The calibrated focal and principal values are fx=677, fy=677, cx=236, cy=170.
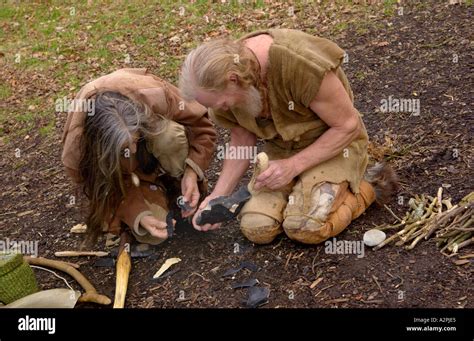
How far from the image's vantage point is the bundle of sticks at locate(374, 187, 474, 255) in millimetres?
2934

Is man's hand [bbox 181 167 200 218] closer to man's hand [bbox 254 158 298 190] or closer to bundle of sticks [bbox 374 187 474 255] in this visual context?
man's hand [bbox 254 158 298 190]

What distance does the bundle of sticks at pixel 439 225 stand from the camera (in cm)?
293

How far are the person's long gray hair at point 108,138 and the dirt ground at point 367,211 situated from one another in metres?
0.43

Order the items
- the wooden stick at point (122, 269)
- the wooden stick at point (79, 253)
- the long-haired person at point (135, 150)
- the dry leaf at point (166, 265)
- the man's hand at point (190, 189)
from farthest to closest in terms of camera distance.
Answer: the wooden stick at point (79, 253)
the man's hand at point (190, 189)
the dry leaf at point (166, 265)
the wooden stick at point (122, 269)
the long-haired person at point (135, 150)

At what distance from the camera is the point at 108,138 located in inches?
115

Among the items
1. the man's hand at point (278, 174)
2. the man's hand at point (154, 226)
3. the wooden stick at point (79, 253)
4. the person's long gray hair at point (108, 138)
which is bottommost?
the wooden stick at point (79, 253)

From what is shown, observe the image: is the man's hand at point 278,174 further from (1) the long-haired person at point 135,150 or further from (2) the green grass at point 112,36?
(2) the green grass at point 112,36

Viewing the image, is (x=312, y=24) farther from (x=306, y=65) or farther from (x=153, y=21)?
(x=306, y=65)

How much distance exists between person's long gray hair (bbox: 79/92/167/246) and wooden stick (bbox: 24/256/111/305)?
310 mm

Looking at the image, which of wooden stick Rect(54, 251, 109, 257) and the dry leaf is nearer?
the dry leaf

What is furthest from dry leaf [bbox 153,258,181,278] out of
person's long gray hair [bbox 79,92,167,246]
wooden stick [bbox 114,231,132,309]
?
person's long gray hair [bbox 79,92,167,246]

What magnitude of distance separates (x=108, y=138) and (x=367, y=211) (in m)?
1.35

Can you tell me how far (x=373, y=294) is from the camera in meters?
2.78

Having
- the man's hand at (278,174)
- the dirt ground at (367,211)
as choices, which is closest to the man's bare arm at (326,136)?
the man's hand at (278,174)
